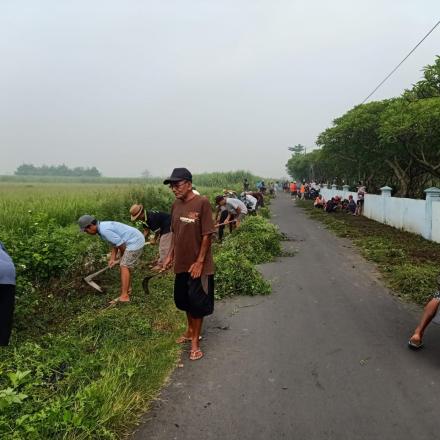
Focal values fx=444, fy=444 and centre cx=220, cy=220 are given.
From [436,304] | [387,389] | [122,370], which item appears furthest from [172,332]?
[436,304]

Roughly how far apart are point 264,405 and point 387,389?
3.78 feet

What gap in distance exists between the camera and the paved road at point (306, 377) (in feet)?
Result: 11.0

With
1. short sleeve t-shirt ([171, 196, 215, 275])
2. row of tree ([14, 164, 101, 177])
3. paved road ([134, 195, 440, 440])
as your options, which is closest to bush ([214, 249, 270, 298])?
paved road ([134, 195, 440, 440])

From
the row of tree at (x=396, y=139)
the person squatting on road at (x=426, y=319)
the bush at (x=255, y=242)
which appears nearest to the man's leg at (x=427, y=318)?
the person squatting on road at (x=426, y=319)

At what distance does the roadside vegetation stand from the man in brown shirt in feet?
1.83

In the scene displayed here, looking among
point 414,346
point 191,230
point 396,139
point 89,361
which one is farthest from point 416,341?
point 396,139

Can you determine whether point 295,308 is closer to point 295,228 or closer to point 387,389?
point 387,389

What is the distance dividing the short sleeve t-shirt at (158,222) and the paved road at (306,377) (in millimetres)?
1873

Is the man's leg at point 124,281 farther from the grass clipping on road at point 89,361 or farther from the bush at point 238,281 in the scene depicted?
the bush at point 238,281

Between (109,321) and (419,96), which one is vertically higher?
(419,96)

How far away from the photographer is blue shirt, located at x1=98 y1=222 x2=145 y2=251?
252 inches

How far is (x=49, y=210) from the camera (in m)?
11.3

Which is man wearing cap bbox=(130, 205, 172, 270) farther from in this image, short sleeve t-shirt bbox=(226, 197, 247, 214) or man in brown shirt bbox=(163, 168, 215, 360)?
short sleeve t-shirt bbox=(226, 197, 247, 214)

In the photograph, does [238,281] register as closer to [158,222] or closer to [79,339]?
[158,222]
